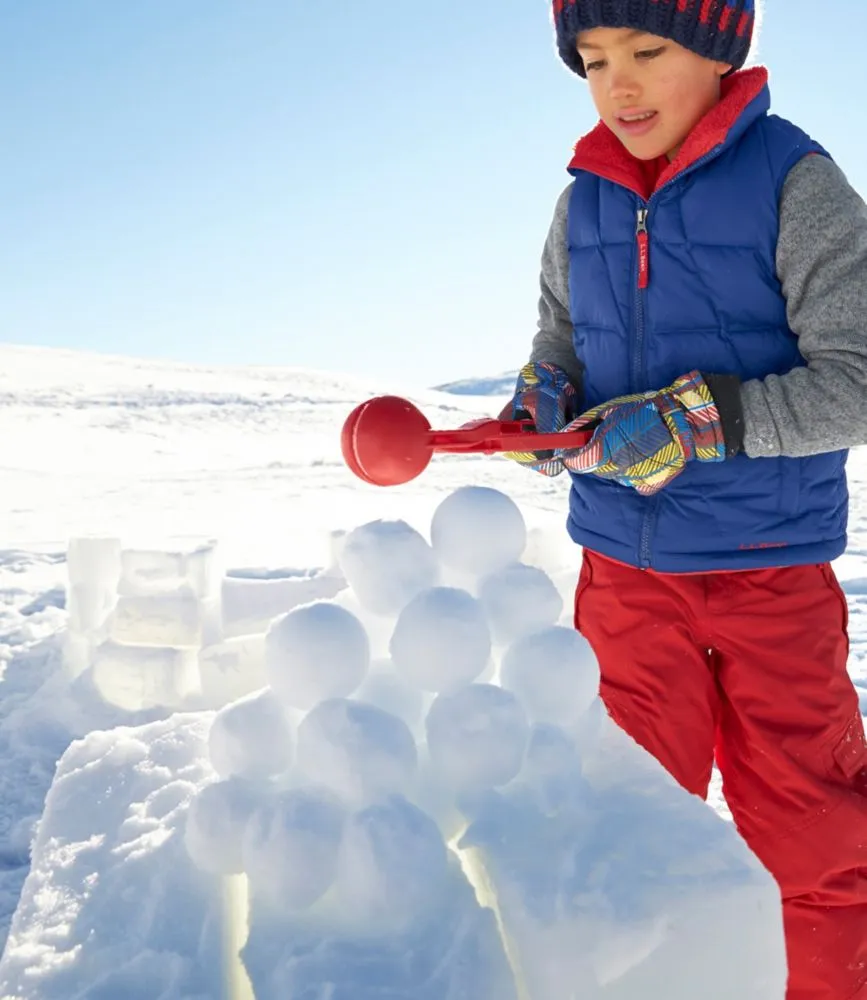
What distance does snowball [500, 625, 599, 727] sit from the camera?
120cm

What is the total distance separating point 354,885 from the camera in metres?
1.01

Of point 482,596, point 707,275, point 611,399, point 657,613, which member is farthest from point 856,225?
point 482,596

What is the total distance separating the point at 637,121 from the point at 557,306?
44 cm

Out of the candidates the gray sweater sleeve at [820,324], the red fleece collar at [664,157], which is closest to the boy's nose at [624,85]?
the red fleece collar at [664,157]

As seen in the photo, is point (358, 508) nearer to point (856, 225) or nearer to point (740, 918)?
point (856, 225)

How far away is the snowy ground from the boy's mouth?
807 millimetres

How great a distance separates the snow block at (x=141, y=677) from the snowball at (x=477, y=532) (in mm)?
1825

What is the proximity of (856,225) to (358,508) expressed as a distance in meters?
4.58

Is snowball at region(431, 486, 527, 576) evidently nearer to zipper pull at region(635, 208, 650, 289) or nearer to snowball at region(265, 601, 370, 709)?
snowball at region(265, 601, 370, 709)

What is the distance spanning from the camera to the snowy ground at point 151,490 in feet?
9.60

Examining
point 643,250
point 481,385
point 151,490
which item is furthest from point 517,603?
point 481,385

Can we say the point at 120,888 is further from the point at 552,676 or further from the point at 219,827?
the point at 552,676

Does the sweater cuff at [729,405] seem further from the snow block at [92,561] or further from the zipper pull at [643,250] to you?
the snow block at [92,561]

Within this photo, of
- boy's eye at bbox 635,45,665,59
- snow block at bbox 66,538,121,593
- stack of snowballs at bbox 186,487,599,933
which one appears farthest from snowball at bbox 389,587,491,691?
snow block at bbox 66,538,121,593
